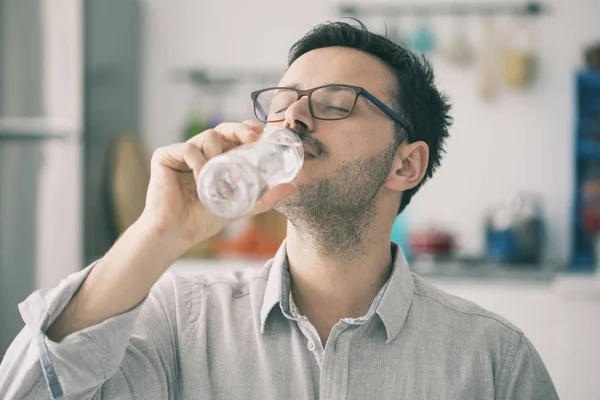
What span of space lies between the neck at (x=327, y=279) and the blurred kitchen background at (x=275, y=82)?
179 centimetres

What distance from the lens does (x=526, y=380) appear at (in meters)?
1.34

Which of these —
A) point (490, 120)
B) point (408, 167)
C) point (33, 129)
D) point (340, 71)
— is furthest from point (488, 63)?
point (340, 71)

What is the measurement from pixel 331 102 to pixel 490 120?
8.36 feet

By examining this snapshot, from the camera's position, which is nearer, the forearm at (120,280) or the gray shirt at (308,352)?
the forearm at (120,280)

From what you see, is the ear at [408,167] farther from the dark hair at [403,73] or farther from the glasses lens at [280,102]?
the glasses lens at [280,102]

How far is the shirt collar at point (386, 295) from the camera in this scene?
4.44ft

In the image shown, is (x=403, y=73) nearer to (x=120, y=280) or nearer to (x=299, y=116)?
(x=299, y=116)

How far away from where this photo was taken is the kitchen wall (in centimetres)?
370

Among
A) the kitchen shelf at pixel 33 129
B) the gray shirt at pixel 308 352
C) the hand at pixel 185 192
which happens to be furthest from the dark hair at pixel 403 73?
the kitchen shelf at pixel 33 129

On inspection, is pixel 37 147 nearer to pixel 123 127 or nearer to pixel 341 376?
pixel 123 127

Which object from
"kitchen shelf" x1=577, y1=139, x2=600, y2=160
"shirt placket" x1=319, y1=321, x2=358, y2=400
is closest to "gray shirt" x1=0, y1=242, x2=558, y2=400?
"shirt placket" x1=319, y1=321, x2=358, y2=400

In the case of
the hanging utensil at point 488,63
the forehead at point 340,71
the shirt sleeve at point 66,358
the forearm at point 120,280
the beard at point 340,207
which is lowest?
the shirt sleeve at point 66,358

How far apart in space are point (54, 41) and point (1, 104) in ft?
1.25

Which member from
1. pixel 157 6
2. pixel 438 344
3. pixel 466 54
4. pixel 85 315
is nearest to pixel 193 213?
pixel 85 315
